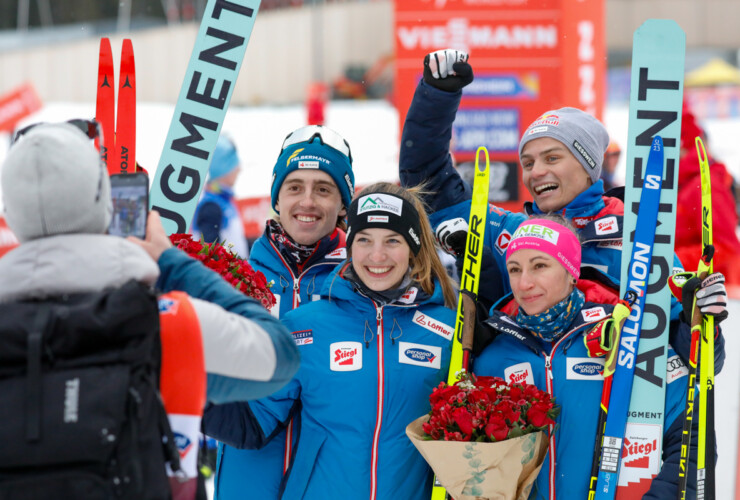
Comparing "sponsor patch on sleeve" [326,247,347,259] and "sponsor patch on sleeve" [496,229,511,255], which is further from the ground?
"sponsor patch on sleeve" [496,229,511,255]

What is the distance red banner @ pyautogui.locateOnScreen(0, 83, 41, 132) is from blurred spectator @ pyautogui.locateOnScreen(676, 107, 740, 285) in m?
8.06

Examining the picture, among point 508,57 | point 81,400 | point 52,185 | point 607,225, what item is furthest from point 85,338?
point 508,57

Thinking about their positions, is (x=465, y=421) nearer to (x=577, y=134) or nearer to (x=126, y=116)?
(x=577, y=134)

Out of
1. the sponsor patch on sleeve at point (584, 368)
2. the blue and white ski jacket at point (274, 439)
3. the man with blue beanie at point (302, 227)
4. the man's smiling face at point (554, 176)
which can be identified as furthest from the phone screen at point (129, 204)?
the man's smiling face at point (554, 176)

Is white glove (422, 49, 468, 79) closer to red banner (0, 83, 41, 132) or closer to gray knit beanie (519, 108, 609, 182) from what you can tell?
gray knit beanie (519, 108, 609, 182)

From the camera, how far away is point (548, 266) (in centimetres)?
248

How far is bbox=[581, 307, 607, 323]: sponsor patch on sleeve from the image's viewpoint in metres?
2.50

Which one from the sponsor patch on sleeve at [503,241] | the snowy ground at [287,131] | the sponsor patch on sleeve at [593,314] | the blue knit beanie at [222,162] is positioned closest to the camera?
the sponsor patch on sleeve at [593,314]

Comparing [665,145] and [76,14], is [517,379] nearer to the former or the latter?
[665,145]

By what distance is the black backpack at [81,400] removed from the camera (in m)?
1.46

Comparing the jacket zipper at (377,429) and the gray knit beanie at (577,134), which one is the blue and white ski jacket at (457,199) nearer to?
the gray knit beanie at (577,134)

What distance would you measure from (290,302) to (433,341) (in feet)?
1.89

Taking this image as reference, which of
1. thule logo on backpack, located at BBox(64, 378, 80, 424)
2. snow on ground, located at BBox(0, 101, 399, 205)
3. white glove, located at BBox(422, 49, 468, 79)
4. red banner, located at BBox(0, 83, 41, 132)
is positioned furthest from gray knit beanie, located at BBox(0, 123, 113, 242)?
snow on ground, located at BBox(0, 101, 399, 205)

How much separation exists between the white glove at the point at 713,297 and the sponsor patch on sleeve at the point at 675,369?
0.24m
